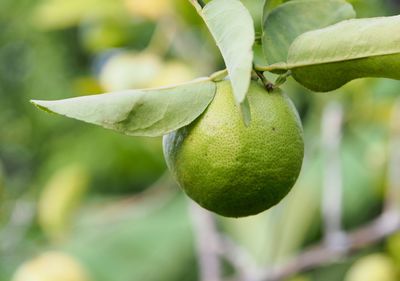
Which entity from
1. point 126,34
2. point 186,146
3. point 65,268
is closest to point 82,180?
point 65,268

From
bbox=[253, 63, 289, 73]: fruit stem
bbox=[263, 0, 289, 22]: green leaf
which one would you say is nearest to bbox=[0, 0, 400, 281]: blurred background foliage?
bbox=[263, 0, 289, 22]: green leaf

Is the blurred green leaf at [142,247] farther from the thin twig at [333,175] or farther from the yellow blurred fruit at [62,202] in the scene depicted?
the thin twig at [333,175]

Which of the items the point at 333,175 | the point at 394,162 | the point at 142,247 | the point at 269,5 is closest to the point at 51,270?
the point at 333,175

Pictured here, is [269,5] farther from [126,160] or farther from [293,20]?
[126,160]

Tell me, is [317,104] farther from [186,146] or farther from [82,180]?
[186,146]

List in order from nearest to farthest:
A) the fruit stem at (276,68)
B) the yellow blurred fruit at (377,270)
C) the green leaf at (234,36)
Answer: the green leaf at (234,36)
the fruit stem at (276,68)
the yellow blurred fruit at (377,270)

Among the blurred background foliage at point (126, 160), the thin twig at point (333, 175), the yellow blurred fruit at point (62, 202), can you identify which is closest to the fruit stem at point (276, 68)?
the blurred background foliage at point (126, 160)
